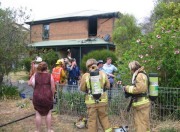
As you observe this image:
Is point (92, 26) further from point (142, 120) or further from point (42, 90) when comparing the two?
point (142, 120)

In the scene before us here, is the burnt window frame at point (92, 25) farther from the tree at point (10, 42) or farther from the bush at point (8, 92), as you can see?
the bush at point (8, 92)

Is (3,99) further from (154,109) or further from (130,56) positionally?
(154,109)

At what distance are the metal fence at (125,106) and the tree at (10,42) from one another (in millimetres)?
3689

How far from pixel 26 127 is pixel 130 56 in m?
3.37

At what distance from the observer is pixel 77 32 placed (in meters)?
29.4

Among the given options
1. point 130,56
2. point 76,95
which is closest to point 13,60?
point 76,95

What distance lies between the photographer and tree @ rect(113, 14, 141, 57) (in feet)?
74.8

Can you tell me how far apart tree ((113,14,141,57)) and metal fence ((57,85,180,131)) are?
45.7 feet

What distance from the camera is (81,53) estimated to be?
29625mm

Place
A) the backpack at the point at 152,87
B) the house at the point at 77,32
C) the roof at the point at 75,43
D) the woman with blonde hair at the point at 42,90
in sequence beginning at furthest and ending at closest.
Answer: the house at the point at 77,32
the roof at the point at 75,43
the woman with blonde hair at the point at 42,90
the backpack at the point at 152,87

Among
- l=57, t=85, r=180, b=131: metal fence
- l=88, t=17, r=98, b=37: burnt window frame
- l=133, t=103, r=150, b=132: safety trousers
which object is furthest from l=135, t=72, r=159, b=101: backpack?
l=88, t=17, r=98, b=37: burnt window frame

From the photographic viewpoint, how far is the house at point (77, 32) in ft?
89.6

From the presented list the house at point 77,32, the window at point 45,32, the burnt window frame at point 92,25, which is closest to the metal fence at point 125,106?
the house at point 77,32

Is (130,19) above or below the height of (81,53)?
above
